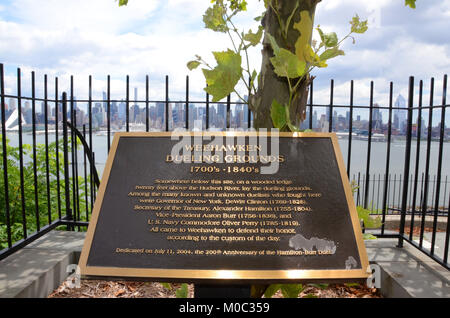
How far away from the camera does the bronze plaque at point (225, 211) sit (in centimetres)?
211

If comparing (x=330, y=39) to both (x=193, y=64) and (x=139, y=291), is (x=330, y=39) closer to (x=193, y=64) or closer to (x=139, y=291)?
(x=193, y=64)

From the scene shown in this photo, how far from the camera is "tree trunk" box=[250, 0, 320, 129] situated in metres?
2.63

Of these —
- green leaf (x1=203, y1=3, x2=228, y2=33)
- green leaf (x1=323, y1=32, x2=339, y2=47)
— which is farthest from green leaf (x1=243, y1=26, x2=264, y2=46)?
green leaf (x1=323, y1=32, x2=339, y2=47)

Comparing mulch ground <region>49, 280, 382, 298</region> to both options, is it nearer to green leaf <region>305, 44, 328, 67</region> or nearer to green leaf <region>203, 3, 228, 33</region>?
green leaf <region>305, 44, 328, 67</region>

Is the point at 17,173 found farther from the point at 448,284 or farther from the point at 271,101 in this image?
the point at 448,284

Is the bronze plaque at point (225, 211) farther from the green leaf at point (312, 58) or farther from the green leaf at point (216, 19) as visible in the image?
the green leaf at point (216, 19)

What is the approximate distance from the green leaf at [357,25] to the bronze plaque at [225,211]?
0.80 meters

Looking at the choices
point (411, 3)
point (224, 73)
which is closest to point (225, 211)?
point (224, 73)

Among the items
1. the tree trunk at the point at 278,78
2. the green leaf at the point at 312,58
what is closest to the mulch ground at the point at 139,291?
the tree trunk at the point at 278,78

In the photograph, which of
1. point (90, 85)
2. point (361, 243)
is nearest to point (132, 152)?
point (361, 243)

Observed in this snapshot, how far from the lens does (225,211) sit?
2357 millimetres

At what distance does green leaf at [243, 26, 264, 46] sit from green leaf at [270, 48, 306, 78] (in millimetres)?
426

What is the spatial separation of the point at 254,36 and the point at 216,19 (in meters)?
0.37

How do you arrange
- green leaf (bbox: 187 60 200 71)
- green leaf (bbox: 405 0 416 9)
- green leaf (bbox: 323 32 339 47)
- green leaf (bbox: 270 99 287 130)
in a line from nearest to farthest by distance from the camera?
green leaf (bbox: 323 32 339 47)
green leaf (bbox: 270 99 287 130)
green leaf (bbox: 187 60 200 71)
green leaf (bbox: 405 0 416 9)
